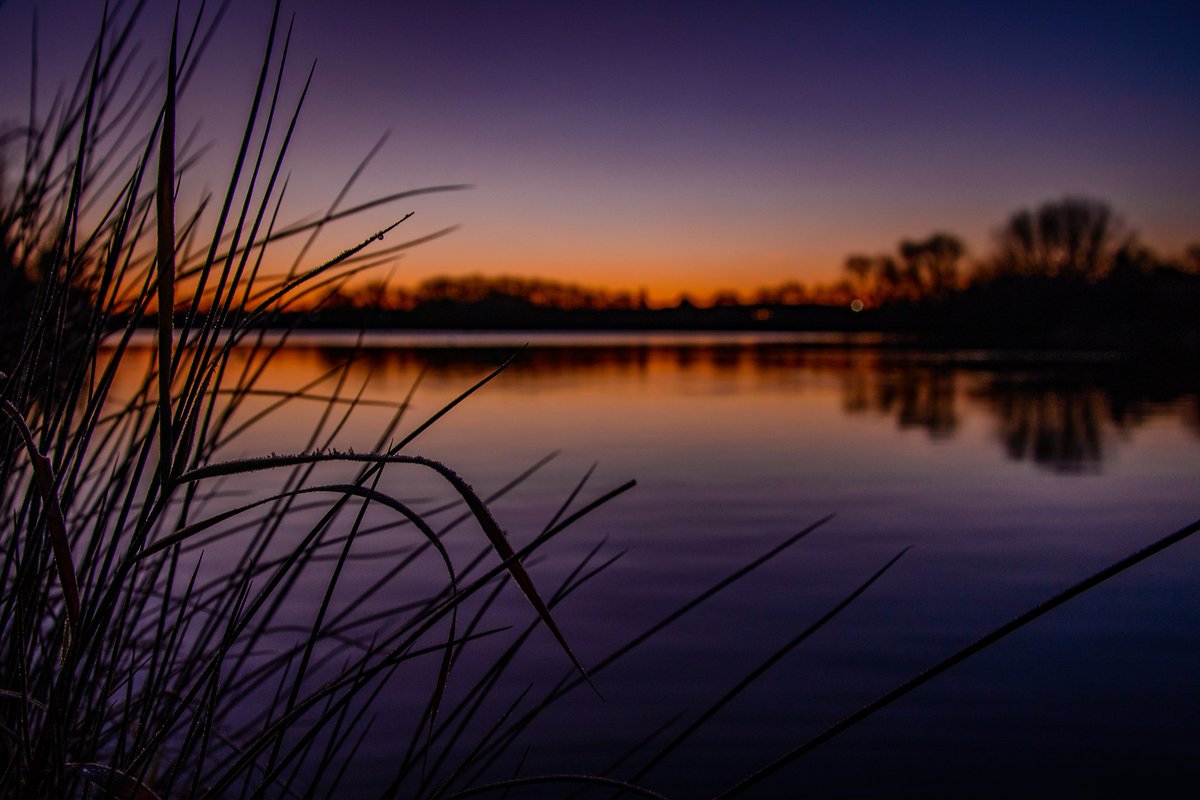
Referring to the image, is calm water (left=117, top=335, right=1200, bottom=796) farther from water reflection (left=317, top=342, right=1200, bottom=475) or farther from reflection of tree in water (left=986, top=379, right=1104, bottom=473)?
water reflection (left=317, top=342, right=1200, bottom=475)

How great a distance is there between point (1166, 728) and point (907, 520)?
418cm

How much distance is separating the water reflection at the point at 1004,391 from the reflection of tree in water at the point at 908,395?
22 millimetres

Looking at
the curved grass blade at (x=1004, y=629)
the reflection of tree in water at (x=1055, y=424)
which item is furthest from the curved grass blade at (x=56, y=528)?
the reflection of tree in water at (x=1055, y=424)

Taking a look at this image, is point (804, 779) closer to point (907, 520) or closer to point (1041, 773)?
point (1041, 773)

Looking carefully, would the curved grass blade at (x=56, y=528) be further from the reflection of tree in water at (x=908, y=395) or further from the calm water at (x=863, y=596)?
the reflection of tree in water at (x=908, y=395)

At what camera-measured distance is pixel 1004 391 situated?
22562mm

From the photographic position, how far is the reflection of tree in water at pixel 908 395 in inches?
643

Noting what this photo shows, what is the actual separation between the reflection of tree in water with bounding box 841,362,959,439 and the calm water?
116cm

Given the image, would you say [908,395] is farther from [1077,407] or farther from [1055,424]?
[1055,424]

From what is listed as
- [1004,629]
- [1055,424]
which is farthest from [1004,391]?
[1004,629]

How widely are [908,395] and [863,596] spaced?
652 inches

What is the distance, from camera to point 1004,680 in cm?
459

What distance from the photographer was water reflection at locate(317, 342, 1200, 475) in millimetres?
14281

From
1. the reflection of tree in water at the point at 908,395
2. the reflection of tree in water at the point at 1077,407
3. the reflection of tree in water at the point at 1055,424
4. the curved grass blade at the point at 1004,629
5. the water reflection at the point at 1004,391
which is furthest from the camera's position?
the reflection of tree in water at the point at 908,395
